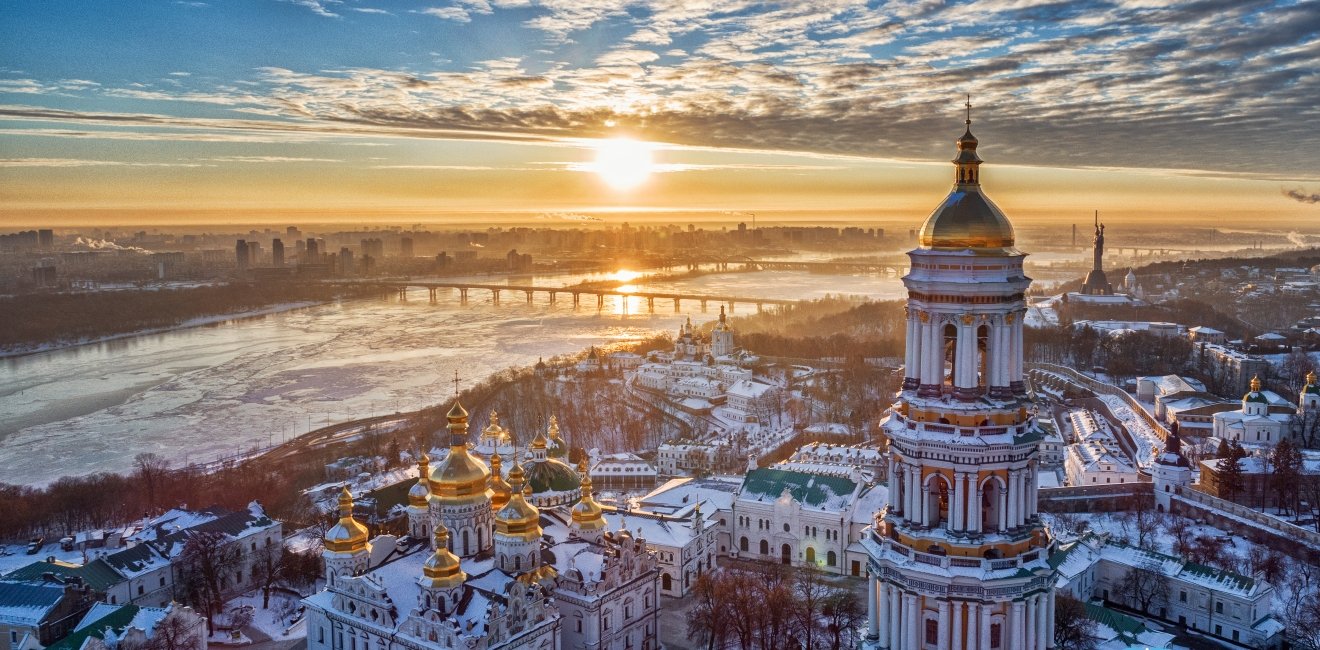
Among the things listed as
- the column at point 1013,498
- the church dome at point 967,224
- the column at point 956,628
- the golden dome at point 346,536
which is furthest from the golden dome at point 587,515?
the church dome at point 967,224

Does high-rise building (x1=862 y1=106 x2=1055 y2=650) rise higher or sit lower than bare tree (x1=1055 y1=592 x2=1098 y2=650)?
higher

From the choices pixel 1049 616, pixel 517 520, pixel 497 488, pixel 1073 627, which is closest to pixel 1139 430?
pixel 1073 627

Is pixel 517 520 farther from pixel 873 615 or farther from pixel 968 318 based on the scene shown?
pixel 968 318

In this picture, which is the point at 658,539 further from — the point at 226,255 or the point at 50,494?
the point at 226,255

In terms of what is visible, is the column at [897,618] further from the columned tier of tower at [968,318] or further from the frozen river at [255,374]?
the frozen river at [255,374]

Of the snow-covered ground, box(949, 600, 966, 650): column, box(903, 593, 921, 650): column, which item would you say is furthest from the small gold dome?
the snow-covered ground

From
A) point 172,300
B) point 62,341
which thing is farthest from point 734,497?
point 172,300

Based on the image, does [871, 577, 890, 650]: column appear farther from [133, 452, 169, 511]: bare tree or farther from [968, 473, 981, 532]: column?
[133, 452, 169, 511]: bare tree

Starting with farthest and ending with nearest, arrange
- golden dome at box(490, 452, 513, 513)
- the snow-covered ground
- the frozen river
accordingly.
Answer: the frozen river → the snow-covered ground → golden dome at box(490, 452, 513, 513)
